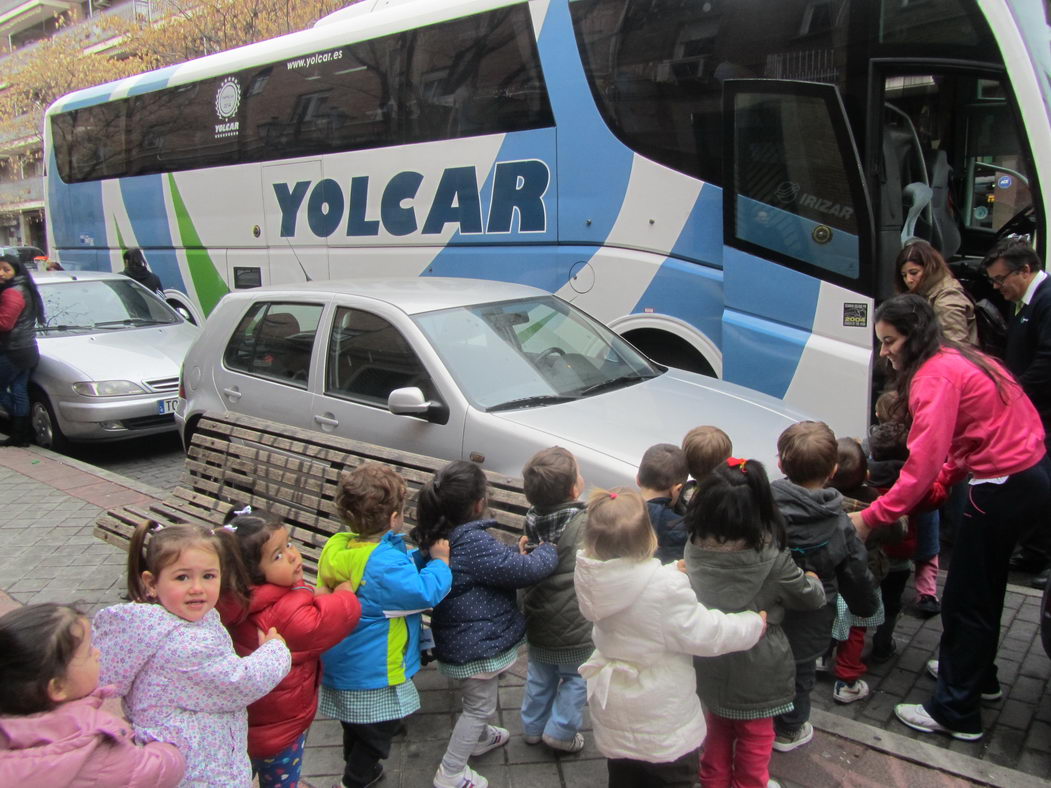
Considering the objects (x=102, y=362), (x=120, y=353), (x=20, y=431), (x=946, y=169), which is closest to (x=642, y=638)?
(x=946, y=169)

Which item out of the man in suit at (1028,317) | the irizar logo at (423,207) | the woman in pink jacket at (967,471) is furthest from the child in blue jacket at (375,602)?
the irizar logo at (423,207)

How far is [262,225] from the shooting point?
32.6ft

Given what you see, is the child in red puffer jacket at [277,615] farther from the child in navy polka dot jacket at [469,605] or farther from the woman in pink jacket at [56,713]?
the woman in pink jacket at [56,713]

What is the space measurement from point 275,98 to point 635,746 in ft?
29.3

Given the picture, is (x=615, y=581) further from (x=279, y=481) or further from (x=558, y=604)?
(x=279, y=481)

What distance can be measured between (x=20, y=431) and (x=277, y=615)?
23.5ft

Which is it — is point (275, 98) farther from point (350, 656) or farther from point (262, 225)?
point (350, 656)

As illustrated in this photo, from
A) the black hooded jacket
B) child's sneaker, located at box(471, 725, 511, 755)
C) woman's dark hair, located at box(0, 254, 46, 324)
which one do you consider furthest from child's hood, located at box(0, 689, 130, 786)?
woman's dark hair, located at box(0, 254, 46, 324)

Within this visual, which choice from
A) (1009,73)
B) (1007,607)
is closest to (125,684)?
(1007,607)

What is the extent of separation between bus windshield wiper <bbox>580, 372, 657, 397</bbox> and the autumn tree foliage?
18.1m

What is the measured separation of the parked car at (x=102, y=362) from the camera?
7.80 m

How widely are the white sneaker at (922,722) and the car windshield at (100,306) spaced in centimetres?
819

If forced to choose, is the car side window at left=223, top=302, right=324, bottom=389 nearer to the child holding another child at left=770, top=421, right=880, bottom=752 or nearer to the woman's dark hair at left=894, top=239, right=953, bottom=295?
the child holding another child at left=770, top=421, right=880, bottom=752

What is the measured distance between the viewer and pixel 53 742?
1820 millimetres
